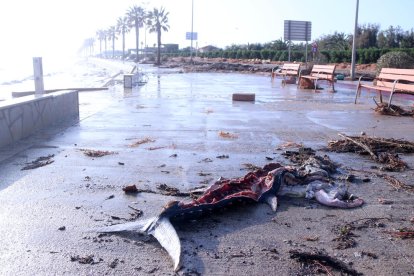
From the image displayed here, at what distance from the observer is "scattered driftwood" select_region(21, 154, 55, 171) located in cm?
644

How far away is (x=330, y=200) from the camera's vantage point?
195 inches

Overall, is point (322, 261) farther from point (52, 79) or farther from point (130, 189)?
point (52, 79)

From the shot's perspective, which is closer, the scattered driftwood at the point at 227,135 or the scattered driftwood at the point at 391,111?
the scattered driftwood at the point at 227,135

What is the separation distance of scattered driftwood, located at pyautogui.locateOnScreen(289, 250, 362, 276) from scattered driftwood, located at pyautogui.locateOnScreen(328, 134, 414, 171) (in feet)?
10.9

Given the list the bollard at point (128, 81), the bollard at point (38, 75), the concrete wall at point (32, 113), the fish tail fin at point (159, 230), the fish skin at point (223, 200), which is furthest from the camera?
the bollard at point (128, 81)

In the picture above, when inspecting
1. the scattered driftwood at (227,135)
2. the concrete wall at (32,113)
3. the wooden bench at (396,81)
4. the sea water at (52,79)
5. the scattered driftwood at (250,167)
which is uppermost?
the wooden bench at (396,81)

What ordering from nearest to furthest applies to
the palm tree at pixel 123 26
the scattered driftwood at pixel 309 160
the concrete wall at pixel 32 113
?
the scattered driftwood at pixel 309 160 → the concrete wall at pixel 32 113 → the palm tree at pixel 123 26

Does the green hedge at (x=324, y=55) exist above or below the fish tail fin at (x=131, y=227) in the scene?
above

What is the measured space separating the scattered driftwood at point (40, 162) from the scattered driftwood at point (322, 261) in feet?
12.8

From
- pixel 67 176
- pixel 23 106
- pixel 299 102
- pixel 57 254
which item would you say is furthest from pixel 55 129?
pixel 299 102

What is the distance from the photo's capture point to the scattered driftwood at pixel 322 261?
3566 mm

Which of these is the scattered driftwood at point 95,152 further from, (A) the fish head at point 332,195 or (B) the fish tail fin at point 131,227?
(A) the fish head at point 332,195

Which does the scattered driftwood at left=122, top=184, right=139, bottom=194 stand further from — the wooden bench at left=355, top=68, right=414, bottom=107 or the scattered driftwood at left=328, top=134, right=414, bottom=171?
the wooden bench at left=355, top=68, right=414, bottom=107

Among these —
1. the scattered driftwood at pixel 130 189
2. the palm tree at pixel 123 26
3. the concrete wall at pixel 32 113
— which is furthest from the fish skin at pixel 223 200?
Result: the palm tree at pixel 123 26
